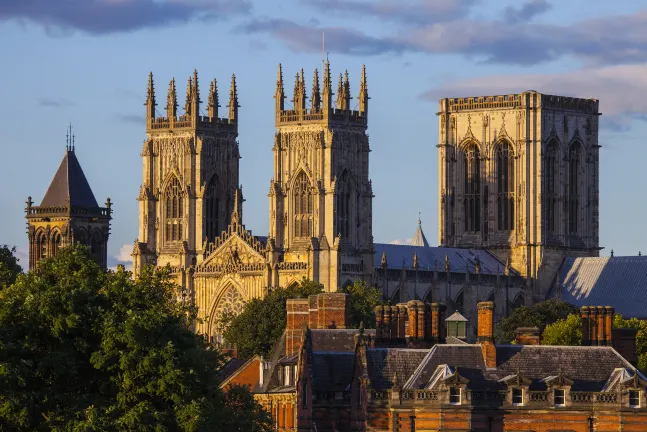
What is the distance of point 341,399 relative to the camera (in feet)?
293

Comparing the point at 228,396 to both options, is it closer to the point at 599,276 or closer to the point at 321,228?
the point at 321,228

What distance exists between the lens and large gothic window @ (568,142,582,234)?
19750 cm

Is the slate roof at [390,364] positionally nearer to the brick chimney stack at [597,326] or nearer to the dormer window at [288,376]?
the dormer window at [288,376]

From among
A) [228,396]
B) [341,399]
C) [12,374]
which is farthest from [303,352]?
[12,374]

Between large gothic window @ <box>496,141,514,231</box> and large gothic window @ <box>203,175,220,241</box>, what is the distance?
71.7ft

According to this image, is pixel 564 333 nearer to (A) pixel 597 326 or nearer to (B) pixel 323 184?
(B) pixel 323 184

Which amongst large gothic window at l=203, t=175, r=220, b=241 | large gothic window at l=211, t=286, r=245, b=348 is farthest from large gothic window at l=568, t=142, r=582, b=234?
large gothic window at l=211, t=286, r=245, b=348

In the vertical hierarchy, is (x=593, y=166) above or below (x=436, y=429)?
above

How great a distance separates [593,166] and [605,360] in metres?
111

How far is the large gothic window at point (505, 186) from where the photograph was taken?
195 metres

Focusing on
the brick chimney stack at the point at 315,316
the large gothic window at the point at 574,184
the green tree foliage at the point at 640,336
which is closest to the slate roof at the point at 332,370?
the brick chimney stack at the point at 315,316

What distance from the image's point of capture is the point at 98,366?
245ft

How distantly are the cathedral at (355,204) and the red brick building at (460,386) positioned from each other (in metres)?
79.8

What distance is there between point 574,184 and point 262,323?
49054 millimetres
